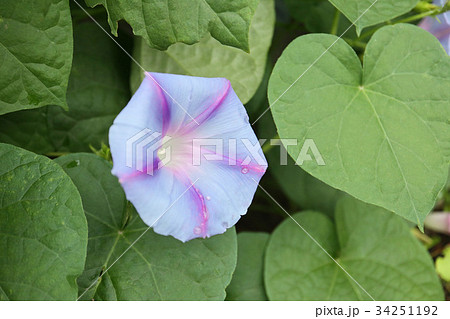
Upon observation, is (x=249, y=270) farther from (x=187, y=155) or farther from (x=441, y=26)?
(x=441, y=26)

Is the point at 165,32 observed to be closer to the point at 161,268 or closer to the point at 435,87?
the point at 161,268

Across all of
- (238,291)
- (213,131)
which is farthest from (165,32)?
(238,291)

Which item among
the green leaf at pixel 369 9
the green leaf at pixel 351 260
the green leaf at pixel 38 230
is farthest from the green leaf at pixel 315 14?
the green leaf at pixel 38 230

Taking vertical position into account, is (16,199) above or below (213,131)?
below

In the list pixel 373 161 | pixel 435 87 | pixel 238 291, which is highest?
pixel 435 87

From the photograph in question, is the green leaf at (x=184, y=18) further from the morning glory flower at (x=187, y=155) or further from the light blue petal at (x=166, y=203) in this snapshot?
the light blue petal at (x=166, y=203)

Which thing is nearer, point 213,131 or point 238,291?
point 213,131
